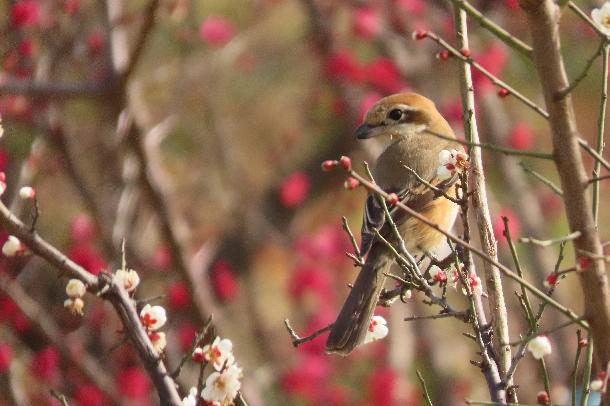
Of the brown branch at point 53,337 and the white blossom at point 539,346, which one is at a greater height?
the brown branch at point 53,337

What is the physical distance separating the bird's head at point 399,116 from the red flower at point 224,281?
2.95 metres

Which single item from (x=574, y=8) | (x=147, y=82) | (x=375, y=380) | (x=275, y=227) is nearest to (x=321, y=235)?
(x=275, y=227)

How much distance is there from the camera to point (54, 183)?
7793 millimetres

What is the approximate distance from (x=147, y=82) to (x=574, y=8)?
4459 mm

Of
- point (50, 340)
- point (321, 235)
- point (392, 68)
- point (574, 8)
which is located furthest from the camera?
point (321, 235)

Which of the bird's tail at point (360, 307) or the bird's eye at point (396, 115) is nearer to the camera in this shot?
the bird's tail at point (360, 307)

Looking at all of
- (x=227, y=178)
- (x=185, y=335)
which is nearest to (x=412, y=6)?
(x=227, y=178)

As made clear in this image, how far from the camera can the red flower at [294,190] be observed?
775cm

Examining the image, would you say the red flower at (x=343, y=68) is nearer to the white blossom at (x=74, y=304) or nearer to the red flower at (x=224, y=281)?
the red flower at (x=224, y=281)

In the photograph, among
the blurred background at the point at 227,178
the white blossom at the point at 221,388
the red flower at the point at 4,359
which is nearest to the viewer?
the white blossom at the point at 221,388

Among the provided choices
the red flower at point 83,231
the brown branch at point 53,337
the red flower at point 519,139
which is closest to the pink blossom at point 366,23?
the red flower at point 519,139

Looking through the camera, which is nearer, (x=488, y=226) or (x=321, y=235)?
(x=488, y=226)

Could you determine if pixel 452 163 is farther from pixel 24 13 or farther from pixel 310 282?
pixel 310 282

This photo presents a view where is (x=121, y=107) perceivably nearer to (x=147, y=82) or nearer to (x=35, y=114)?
(x=35, y=114)
